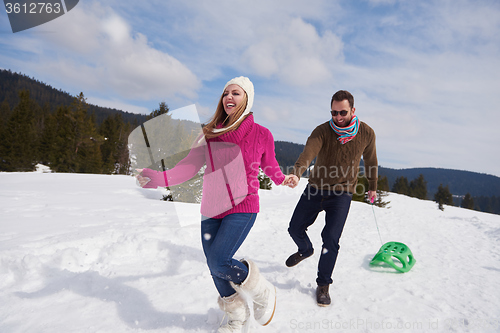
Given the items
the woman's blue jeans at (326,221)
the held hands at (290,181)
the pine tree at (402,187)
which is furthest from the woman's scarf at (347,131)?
the pine tree at (402,187)

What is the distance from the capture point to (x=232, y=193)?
2359mm

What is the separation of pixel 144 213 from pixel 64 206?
2.25 meters

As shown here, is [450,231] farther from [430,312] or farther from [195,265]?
[195,265]

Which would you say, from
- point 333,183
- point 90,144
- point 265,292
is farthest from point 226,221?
point 90,144

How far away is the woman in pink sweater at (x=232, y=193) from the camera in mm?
2309

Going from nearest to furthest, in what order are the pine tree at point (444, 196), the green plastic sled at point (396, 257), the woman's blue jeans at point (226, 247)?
the woman's blue jeans at point (226, 247) → the green plastic sled at point (396, 257) → the pine tree at point (444, 196)

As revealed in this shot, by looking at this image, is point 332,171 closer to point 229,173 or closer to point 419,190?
point 229,173

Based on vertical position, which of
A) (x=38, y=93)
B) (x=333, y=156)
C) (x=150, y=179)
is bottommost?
(x=150, y=179)

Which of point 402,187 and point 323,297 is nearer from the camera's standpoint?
point 323,297

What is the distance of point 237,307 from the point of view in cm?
237

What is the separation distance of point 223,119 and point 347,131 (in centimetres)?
162

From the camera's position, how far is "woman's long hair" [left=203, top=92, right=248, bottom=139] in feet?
7.89

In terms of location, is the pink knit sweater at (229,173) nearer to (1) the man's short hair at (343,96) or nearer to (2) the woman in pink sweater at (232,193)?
(2) the woman in pink sweater at (232,193)

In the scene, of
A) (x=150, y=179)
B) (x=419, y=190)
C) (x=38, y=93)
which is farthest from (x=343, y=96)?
(x=38, y=93)
